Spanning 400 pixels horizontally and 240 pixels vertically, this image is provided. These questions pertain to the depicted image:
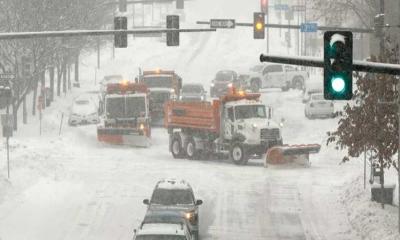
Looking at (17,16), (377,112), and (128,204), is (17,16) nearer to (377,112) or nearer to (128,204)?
(128,204)

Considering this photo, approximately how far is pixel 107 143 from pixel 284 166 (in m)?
11.5

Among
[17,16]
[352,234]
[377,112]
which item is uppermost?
[17,16]

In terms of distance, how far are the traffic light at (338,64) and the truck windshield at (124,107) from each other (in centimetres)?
3432

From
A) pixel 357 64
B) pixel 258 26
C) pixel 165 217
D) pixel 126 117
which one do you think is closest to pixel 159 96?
pixel 126 117

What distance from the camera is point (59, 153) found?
41.5m

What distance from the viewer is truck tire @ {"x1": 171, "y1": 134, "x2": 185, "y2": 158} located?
4125 cm

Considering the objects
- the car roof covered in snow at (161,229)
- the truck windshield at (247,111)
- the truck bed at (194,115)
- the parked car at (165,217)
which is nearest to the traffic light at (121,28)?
the parked car at (165,217)

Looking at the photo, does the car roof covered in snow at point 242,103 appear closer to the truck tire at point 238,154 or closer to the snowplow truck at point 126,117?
the truck tire at point 238,154

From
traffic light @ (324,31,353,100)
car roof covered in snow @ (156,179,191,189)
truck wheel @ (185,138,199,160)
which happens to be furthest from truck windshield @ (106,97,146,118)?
traffic light @ (324,31,353,100)

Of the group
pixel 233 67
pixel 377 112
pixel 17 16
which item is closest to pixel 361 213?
pixel 377 112

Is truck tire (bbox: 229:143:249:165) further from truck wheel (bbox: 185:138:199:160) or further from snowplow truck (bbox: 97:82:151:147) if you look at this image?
snowplow truck (bbox: 97:82:151:147)

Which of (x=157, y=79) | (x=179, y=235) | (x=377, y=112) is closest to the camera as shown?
(x=179, y=235)

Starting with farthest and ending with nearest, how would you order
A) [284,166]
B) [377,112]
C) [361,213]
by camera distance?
[284,166], [361,213], [377,112]

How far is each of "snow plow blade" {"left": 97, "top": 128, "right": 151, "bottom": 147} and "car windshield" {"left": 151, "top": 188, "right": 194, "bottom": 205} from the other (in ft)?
63.8
